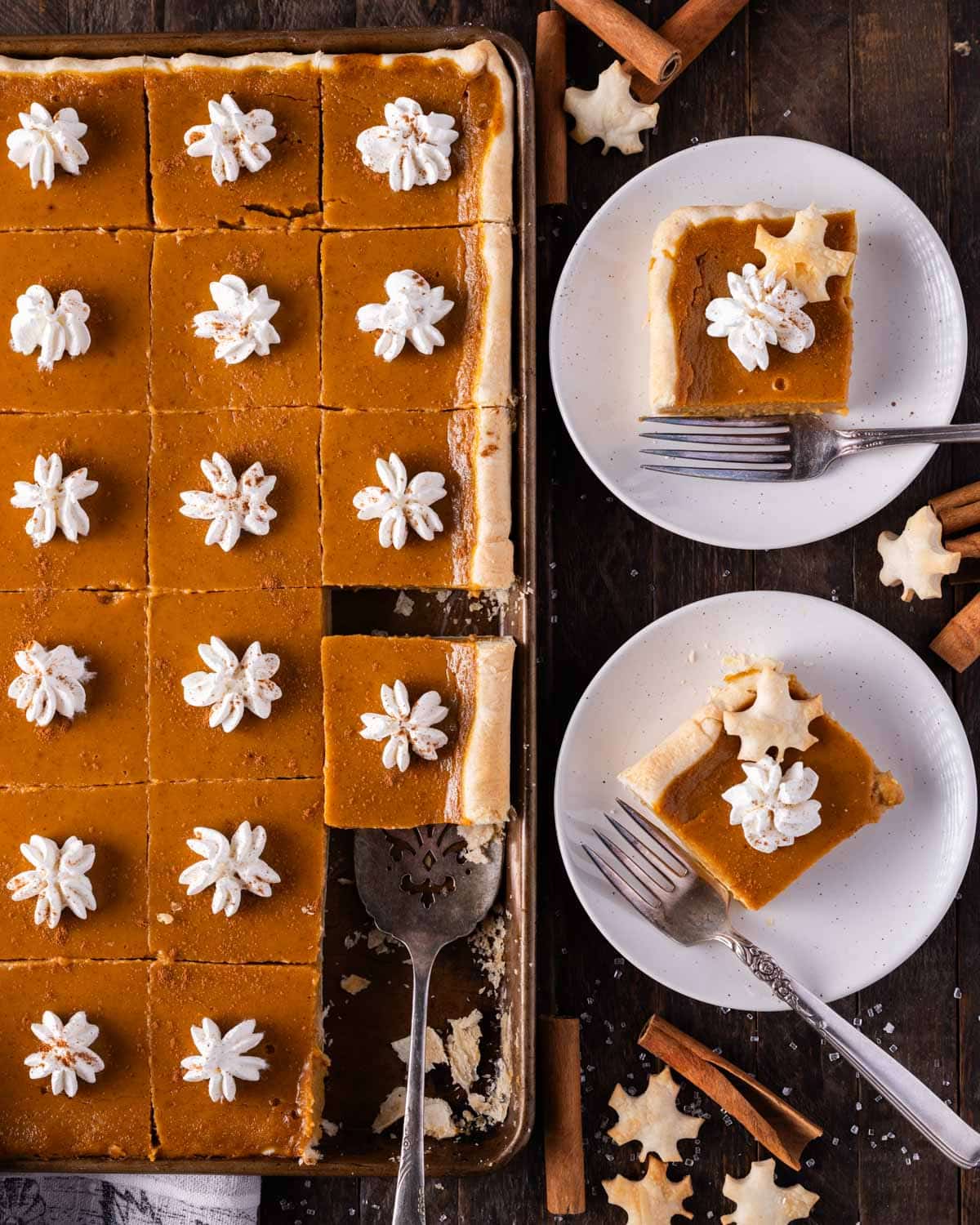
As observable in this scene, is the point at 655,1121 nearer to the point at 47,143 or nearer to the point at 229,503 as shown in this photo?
the point at 229,503

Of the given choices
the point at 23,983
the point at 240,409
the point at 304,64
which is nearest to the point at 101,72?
the point at 304,64

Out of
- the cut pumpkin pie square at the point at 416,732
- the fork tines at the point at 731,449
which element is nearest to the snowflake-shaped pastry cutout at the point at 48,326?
the cut pumpkin pie square at the point at 416,732

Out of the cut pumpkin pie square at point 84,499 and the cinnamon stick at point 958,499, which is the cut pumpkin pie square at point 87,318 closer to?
the cut pumpkin pie square at point 84,499

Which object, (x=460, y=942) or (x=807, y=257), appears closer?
(x=807, y=257)

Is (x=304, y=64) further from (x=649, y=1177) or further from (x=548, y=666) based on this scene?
(x=649, y=1177)

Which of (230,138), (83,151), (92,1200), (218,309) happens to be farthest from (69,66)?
(92,1200)
